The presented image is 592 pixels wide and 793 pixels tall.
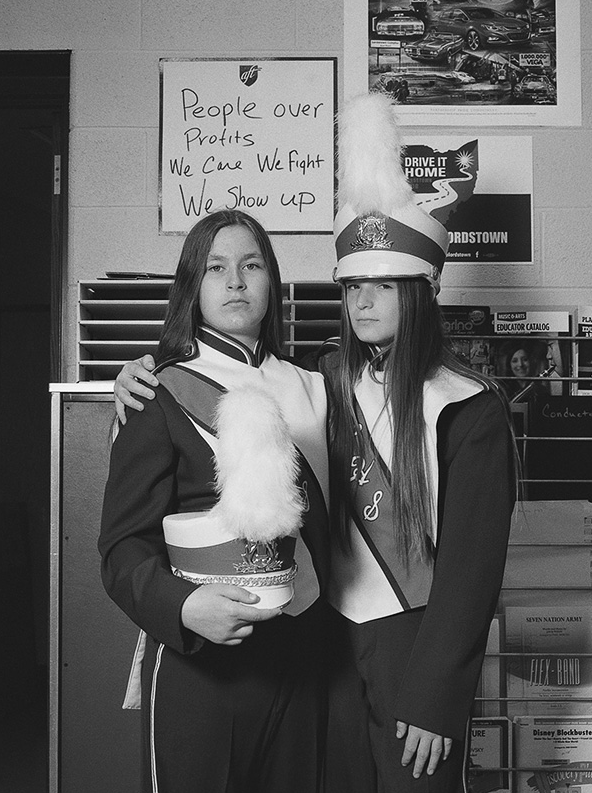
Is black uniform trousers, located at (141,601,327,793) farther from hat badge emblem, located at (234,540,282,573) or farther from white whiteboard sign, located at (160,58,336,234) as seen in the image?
white whiteboard sign, located at (160,58,336,234)

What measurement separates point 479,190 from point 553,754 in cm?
121

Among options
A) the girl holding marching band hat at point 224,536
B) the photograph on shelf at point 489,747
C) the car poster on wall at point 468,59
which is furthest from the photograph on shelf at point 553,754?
the car poster on wall at point 468,59

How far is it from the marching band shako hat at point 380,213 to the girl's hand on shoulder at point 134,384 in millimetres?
323

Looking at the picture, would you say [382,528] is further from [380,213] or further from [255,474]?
[380,213]

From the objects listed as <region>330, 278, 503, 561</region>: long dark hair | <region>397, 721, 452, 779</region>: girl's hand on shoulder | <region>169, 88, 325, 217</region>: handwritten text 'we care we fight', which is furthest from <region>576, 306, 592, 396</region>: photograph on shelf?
<region>397, 721, 452, 779</region>: girl's hand on shoulder

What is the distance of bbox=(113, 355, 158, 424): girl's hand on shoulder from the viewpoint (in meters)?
1.23

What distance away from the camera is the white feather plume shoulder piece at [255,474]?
1.04 meters

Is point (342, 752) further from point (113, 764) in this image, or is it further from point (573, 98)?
point (573, 98)

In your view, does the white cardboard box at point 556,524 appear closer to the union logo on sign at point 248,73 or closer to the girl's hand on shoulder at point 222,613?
the girl's hand on shoulder at point 222,613

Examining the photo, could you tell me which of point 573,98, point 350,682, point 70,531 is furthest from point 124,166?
point 350,682

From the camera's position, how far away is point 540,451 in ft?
6.21

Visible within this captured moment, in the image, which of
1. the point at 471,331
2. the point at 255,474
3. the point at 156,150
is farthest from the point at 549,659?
the point at 156,150

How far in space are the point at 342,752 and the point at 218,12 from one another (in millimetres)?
1648

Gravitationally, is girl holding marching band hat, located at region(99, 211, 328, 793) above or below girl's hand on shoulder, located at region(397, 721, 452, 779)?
above
